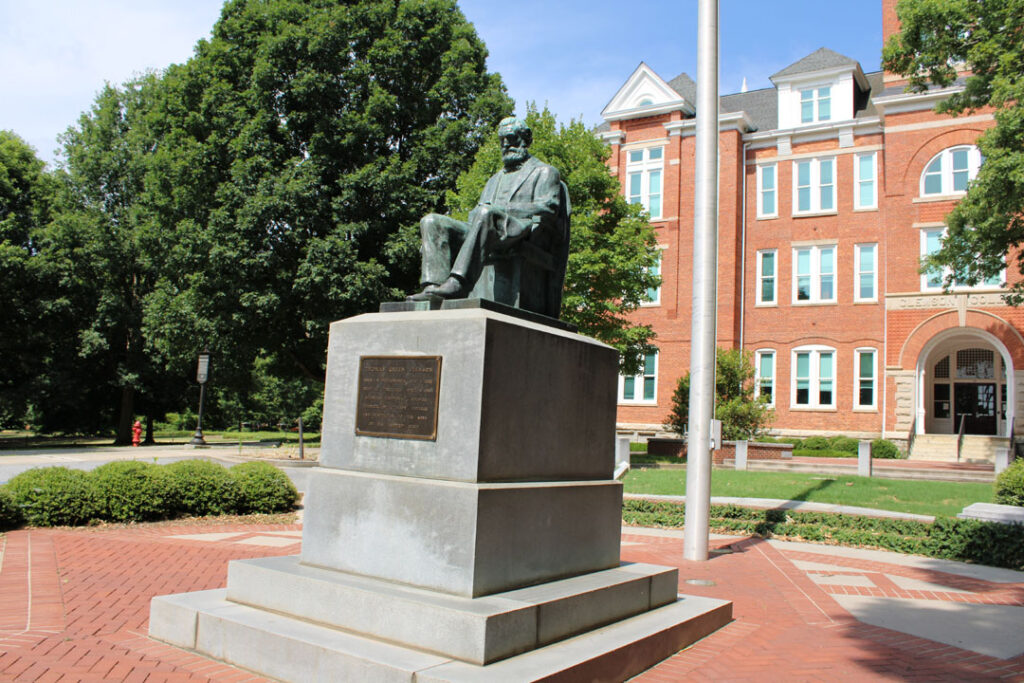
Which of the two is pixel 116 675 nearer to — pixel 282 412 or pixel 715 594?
pixel 715 594

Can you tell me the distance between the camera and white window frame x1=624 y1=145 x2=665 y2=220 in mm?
35031

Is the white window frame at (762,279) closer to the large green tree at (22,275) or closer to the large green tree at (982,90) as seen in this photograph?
the large green tree at (982,90)

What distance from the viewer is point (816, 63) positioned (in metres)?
34.0

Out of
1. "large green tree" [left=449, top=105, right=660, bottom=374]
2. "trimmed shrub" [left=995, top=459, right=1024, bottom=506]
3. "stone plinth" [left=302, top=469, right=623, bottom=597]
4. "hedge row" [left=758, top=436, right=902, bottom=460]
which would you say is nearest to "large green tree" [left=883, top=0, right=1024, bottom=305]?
"trimmed shrub" [left=995, top=459, right=1024, bottom=506]

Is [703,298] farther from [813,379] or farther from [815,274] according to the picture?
[815,274]

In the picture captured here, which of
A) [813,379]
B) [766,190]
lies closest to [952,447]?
[813,379]

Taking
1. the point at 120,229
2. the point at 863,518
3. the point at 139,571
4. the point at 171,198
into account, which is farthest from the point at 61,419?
the point at 863,518

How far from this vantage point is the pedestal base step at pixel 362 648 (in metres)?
4.04

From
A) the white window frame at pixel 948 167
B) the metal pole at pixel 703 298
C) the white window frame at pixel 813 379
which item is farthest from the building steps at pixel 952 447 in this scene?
the metal pole at pixel 703 298

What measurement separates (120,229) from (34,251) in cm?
373

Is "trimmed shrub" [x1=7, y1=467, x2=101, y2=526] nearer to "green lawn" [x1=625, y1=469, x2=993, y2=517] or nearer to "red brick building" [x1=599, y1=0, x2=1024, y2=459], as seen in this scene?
"green lawn" [x1=625, y1=469, x2=993, y2=517]

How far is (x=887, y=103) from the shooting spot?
99.2 ft

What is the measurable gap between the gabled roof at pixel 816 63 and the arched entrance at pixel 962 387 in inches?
504

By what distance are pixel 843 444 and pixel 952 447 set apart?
381 cm
